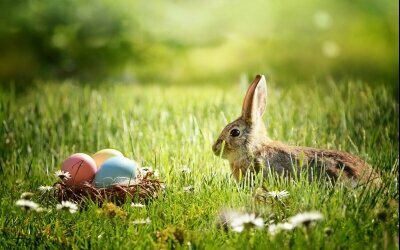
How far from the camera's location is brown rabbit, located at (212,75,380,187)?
11.9 feet

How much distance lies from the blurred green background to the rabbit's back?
400 cm

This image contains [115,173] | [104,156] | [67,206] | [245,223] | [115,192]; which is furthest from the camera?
[104,156]

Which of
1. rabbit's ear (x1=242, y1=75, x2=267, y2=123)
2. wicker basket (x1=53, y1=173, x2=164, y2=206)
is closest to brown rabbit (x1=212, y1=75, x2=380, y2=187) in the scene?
rabbit's ear (x1=242, y1=75, x2=267, y2=123)

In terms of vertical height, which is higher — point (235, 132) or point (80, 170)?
point (235, 132)

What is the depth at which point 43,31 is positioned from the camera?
8664 millimetres

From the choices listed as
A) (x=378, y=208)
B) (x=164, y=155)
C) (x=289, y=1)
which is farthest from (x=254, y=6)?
(x=378, y=208)

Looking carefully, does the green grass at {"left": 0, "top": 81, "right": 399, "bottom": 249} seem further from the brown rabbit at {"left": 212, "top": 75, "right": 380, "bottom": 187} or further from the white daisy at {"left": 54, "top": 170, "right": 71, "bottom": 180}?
the white daisy at {"left": 54, "top": 170, "right": 71, "bottom": 180}

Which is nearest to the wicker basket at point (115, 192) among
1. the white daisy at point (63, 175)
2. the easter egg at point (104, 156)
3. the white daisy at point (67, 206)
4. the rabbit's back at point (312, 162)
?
the white daisy at point (63, 175)

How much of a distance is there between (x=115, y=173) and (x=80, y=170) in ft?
0.58

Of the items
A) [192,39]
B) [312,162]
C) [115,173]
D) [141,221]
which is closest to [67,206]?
[141,221]

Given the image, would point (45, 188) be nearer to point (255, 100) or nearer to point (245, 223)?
point (255, 100)

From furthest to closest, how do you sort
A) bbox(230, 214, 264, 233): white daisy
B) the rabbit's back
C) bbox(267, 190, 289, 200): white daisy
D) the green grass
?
the rabbit's back
bbox(267, 190, 289, 200): white daisy
the green grass
bbox(230, 214, 264, 233): white daisy

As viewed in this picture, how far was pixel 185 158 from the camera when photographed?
4.21 meters

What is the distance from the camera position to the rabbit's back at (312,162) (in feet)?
11.9
